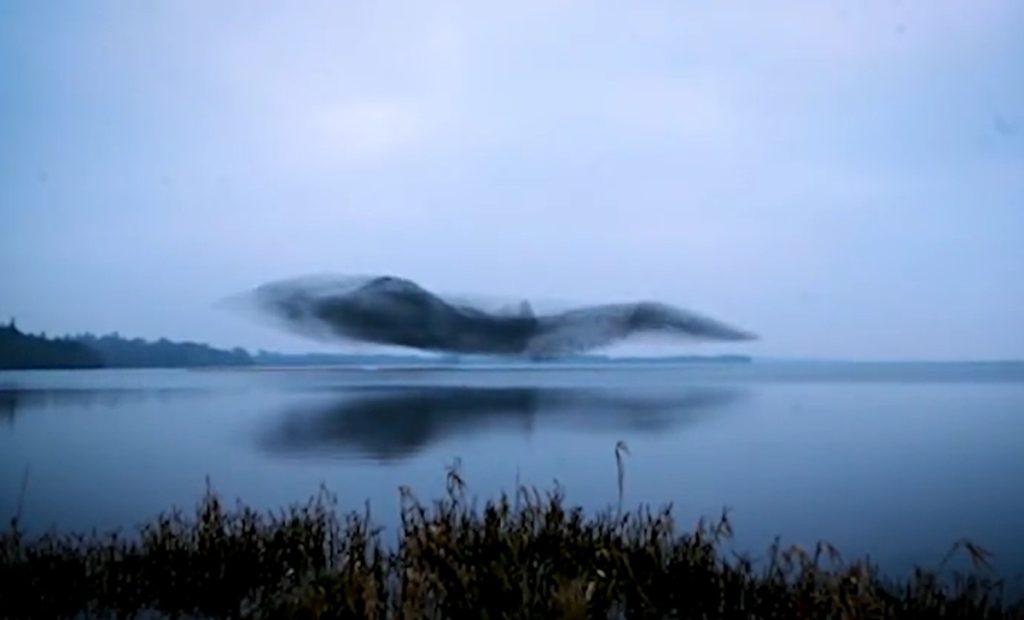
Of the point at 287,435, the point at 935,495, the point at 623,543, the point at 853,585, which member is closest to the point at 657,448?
the point at 935,495

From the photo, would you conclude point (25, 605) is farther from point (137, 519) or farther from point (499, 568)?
point (137, 519)

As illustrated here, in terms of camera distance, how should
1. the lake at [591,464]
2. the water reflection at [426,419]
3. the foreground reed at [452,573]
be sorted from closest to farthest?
the foreground reed at [452,573] → the lake at [591,464] → the water reflection at [426,419]

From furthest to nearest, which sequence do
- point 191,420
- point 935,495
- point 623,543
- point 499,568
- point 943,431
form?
point 191,420 → point 943,431 → point 935,495 → point 623,543 → point 499,568

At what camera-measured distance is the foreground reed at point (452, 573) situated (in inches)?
208

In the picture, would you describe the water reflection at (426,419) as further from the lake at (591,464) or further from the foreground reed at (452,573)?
the foreground reed at (452,573)

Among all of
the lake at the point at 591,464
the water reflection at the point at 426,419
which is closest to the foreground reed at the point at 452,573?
the lake at the point at 591,464

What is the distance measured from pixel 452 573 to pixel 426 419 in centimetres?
2811

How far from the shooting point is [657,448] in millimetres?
22953

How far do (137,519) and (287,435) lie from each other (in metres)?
15.1

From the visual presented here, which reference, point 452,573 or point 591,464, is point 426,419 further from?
point 452,573

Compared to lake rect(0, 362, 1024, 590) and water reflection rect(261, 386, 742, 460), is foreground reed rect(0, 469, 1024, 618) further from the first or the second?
water reflection rect(261, 386, 742, 460)

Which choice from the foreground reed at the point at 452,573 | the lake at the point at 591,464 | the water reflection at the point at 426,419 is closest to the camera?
the foreground reed at the point at 452,573

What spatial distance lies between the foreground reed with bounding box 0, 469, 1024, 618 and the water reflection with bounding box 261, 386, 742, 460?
13.1 metres

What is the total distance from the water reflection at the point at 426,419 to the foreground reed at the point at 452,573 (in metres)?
13.1
